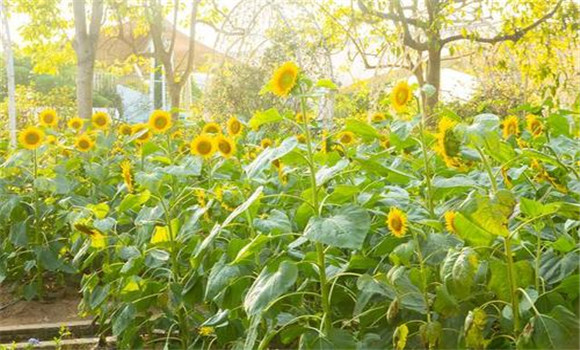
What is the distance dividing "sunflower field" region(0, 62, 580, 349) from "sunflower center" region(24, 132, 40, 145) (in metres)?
0.58

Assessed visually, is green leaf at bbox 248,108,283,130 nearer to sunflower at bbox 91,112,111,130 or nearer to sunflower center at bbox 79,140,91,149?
sunflower center at bbox 79,140,91,149

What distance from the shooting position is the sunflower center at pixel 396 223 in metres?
1.52

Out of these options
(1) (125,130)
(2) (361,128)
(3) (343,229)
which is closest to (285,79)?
(2) (361,128)

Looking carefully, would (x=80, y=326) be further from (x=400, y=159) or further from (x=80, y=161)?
(x=400, y=159)

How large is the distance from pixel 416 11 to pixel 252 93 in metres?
1.77

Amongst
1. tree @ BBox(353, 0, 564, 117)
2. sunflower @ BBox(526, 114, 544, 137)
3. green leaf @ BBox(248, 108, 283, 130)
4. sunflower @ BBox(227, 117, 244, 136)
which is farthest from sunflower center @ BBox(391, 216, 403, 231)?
tree @ BBox(353, 0, 564, 117)

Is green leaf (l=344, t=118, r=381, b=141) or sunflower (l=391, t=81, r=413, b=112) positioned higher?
sunflower (l=391, t=81, r=413, b=112)

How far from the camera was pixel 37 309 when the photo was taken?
3383mm

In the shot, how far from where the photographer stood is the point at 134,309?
7.45 ft

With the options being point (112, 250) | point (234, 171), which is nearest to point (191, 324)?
point (234, 171)

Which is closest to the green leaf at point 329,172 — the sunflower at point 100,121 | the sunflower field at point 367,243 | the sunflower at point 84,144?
the sunflower field at point 367,243

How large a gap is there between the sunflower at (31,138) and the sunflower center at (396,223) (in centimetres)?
207

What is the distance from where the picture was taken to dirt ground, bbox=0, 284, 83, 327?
3.26 m

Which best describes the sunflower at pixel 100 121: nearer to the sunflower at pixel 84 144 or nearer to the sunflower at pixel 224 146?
the sunflower at pixel 84 144
